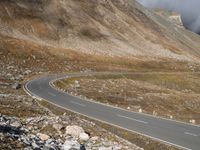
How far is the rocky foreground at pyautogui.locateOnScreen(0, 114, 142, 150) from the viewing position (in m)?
16.5

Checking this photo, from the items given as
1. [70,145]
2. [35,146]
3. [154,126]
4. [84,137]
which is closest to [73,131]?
[84,137]

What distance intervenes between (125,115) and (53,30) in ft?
346

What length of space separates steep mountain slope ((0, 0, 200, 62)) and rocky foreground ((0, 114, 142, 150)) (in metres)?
101

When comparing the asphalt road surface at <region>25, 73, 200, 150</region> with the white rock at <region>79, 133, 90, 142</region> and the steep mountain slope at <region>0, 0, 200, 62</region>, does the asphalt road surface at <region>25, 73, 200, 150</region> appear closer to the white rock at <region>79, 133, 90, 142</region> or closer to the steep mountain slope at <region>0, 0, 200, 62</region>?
the white rock at <region>79, 133, 90, 142</region>

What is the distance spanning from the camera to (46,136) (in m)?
19.2

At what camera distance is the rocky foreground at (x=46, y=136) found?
16542 millimetres

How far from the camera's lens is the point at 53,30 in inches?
5399

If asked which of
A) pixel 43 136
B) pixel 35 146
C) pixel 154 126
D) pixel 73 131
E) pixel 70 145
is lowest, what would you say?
pixel 154 126

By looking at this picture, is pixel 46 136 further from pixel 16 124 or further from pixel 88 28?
pixel 88 28

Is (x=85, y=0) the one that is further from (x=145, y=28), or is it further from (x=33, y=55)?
(x=33, y=55)

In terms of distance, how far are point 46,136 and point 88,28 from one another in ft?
434

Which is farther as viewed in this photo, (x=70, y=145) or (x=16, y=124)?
(x=16, y=124)

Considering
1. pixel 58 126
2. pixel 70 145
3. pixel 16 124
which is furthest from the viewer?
pixel 58 126

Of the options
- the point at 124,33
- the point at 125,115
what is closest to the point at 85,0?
the point at 124,33
